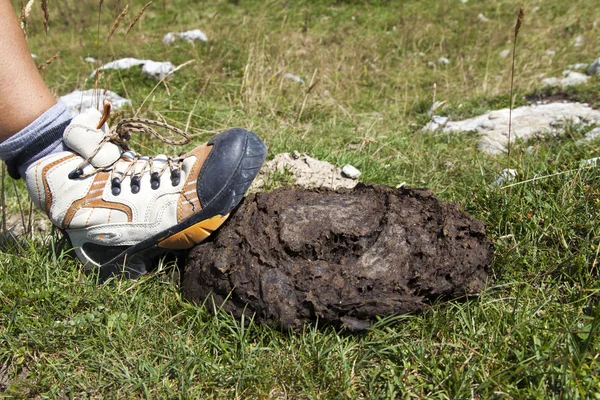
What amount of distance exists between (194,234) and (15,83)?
0.93m

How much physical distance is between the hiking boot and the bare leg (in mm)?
157

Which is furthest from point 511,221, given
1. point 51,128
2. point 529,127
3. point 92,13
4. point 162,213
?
point 92,13

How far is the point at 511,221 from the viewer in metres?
2.15

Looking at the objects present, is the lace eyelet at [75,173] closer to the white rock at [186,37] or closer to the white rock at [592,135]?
the white rock at [592,135]

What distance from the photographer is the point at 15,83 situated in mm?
1804

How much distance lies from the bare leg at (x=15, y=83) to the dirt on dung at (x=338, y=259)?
88cm

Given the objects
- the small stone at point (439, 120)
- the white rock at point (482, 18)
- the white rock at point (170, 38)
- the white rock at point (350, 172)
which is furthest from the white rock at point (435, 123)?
the white rock at point (482, 18)

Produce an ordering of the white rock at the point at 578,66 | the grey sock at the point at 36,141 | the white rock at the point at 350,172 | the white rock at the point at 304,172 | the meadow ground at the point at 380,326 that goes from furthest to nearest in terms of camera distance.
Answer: the white rock at the point at 578,66 < the white rock at the point at 350,172 < the white rock at the point at 304,172 < the grey sock at the point at 36,141 < the meadow ground at the point at 380,326

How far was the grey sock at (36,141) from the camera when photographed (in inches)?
72.4

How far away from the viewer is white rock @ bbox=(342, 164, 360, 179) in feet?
9.39

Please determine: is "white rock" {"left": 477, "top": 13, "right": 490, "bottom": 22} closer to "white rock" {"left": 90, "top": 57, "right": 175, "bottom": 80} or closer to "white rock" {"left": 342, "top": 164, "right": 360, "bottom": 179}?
"white rock" {"left": 90, "top": 57, "right": 175, "bottom": 80}

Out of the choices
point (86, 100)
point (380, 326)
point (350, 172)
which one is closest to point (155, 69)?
point (86, 100)

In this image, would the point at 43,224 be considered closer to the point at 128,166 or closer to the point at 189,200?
the point at 128,166

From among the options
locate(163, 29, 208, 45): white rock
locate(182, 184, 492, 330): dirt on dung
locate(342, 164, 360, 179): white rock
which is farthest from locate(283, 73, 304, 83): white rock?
locate(182, 184, 492, 330): dirt on dung
